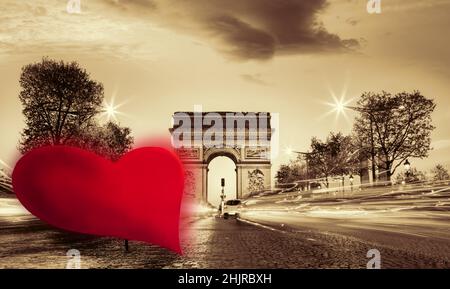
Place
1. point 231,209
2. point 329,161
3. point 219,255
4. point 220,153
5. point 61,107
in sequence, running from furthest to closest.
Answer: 1. point 220,153
2. point 329,161
3. point 231,209
4. point 61,107
5. point 219,255

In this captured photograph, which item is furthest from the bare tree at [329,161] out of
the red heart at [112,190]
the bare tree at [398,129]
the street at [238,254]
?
the red heart at [112,190]

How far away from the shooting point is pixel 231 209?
35406 millimetres

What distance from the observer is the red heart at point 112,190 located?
25.1 feet

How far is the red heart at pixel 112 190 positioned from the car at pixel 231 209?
2734 cm

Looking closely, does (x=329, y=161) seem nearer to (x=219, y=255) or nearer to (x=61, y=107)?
(x=61, y=107)

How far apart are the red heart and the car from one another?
1076 inches

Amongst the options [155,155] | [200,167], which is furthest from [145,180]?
[200,167]

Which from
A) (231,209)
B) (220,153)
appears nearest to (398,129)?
(231,209)

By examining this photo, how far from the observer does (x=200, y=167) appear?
48656 millimetres

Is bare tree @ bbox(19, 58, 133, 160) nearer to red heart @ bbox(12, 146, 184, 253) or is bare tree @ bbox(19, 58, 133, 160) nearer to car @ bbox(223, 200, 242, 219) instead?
car @ bbox(223, 200, 242, 219)

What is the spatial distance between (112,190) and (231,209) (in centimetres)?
2789

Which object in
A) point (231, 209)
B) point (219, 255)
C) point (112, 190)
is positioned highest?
point (112, 190)

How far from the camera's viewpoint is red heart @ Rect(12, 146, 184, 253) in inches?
302
